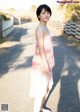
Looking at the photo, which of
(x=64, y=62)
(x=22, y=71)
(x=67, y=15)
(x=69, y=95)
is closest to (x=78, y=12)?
(x=67, y=15)

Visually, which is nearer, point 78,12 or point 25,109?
point 25,109

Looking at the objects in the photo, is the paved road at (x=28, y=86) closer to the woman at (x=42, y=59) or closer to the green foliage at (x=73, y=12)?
the woman at (x=42, y=59)

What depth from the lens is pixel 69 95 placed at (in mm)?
6730

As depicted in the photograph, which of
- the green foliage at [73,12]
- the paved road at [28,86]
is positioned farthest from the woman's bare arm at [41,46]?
the green foliage at [73,12]

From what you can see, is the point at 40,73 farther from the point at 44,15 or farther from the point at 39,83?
the point at 44,15

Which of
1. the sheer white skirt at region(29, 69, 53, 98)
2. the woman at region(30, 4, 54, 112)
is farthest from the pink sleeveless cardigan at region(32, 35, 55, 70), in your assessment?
the sheer white skirt at region(29, 69, 53, 98)

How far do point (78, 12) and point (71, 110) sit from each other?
29.2 m

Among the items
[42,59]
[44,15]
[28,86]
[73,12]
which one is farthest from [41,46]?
[73,12]

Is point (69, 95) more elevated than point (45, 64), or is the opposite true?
point (45, 64)

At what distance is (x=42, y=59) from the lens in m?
4.72

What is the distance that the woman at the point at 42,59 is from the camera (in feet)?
15.5

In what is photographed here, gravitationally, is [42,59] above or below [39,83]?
above

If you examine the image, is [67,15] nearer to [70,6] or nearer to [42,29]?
[70,6]

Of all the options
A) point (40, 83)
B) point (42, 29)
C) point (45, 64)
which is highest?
point (42, 29)
